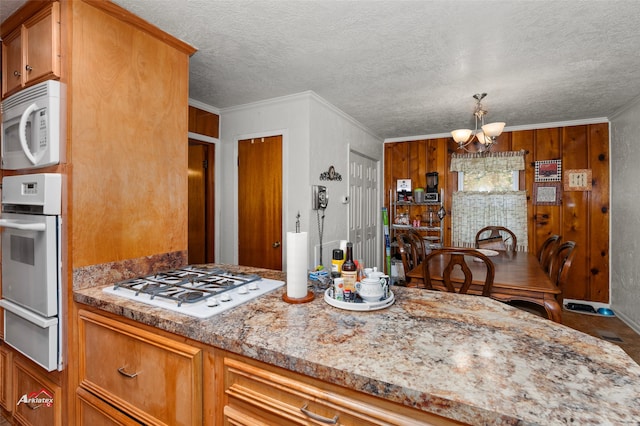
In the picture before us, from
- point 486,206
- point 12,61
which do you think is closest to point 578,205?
point 486,206

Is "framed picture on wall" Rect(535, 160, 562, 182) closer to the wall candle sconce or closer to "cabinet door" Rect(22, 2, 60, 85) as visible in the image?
the wall candle sconce

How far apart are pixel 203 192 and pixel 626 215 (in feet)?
16.0

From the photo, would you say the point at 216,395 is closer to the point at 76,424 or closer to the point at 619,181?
the point at 76,424

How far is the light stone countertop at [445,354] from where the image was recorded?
0.66 m

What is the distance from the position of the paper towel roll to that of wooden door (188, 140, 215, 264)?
8.00ft

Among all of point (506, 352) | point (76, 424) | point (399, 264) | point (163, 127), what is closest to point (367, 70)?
point (163, 127)

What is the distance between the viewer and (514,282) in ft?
6.93

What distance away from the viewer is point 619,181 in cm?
370

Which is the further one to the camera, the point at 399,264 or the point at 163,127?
the point at 399,264

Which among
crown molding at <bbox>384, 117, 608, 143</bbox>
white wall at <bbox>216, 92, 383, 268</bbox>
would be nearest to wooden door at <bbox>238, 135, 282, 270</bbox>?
white wall at <bbox>216, 92, 383, 268</bbox>

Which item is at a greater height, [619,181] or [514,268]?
[619,181]

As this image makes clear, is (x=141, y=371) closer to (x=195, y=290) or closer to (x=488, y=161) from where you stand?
(x=195, y=290)

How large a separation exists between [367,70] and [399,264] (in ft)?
11.1

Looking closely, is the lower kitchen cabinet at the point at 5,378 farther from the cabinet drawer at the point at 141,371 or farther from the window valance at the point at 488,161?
the window valance at the point at 488,161
